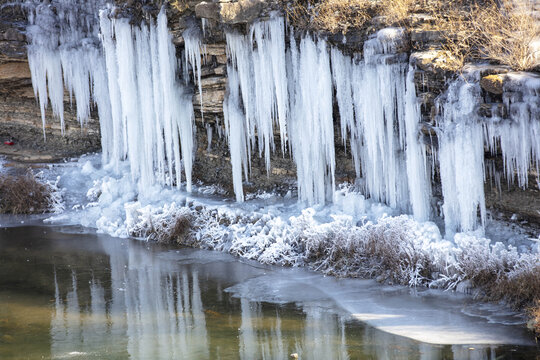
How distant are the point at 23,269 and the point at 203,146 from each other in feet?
19.1

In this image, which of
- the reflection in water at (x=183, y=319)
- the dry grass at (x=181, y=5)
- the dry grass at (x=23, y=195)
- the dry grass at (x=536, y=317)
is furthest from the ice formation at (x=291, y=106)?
the reflection in water at (x=183, y=319)

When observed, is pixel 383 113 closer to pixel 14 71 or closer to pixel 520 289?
pixel 520 289

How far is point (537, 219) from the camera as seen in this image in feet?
39.9

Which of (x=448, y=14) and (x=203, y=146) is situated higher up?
(x=448, y=14)

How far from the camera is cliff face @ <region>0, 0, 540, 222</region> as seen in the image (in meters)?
12.4

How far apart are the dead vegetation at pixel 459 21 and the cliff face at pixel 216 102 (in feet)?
0.70

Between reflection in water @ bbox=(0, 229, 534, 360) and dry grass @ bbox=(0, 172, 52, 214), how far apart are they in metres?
3.71

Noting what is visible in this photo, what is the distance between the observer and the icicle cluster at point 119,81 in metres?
16.8

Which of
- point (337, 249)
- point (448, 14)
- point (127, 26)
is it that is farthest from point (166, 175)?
point (448, 14)

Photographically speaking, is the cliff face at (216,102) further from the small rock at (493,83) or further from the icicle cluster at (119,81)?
the icicle cluster at (119,81)

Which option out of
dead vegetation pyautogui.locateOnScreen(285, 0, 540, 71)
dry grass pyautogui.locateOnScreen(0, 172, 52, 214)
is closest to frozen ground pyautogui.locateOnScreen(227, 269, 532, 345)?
dead vegetation pyautogui.locateOnScreen(285, 0, 540, 71)

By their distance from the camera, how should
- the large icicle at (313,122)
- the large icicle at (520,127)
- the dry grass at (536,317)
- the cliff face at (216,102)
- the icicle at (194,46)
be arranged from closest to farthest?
the dry grass at (536,317) → the large icicle at (520,127) → the cliff face at (216,102) → the large icicle at (313,122) → the icicle at (194,46)

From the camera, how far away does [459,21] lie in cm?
1284

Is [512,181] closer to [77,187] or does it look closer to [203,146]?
[203,146]
